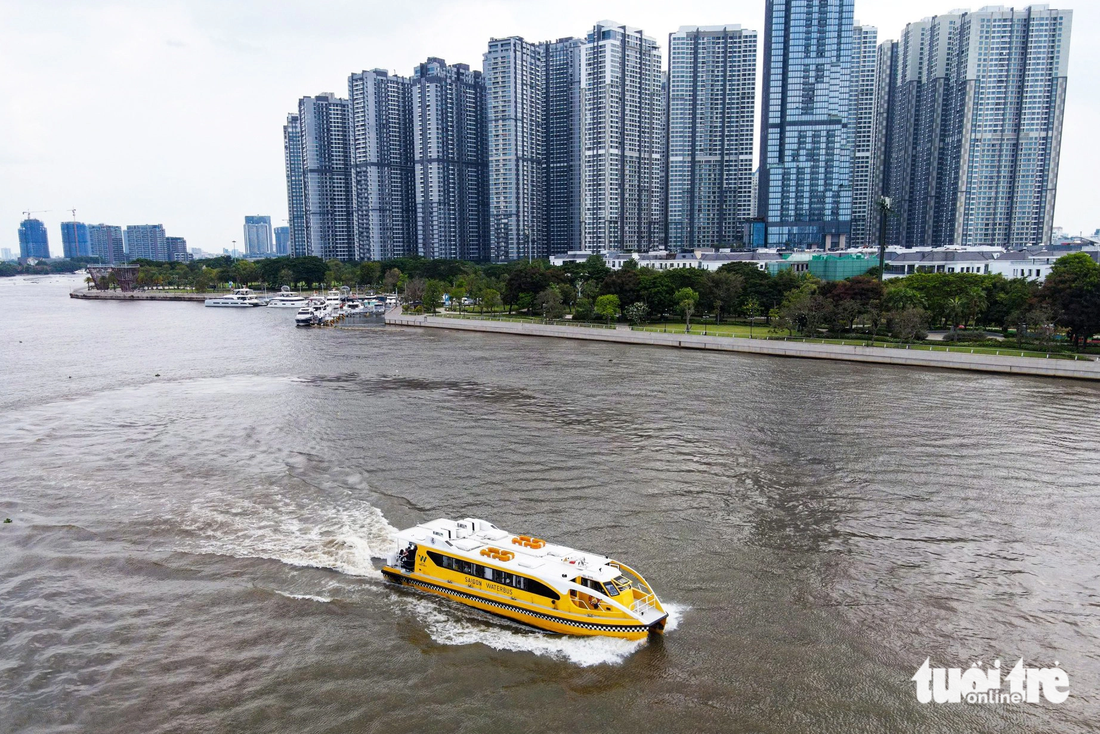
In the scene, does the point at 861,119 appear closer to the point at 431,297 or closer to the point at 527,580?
the point at 431,297

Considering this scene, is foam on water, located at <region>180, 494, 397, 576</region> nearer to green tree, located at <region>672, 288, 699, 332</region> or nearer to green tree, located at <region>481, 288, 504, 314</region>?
green tree, located at <region>672, 288, 699, 332</region>

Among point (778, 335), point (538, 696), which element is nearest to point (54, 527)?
point (538, 696)

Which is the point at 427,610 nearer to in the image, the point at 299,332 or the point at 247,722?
the point at 247,722

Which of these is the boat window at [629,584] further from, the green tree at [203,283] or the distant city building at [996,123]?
the green tree at [203,283]

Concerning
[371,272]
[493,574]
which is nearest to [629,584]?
[493,574]

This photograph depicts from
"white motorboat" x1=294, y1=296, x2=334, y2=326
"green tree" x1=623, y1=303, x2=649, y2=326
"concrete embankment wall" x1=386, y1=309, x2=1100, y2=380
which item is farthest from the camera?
"white motorboat" x1=294, y1=296, x2=334, y2=326

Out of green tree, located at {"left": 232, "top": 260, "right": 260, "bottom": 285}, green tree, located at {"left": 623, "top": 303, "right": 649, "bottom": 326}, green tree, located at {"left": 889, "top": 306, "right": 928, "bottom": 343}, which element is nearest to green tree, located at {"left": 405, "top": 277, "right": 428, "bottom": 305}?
green tree, located at {"left": 623, "top": 303, "right": 649, "bottom": 326}

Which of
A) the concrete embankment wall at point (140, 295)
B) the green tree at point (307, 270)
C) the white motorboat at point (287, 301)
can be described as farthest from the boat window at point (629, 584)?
the concrete embankment wall at point (140, 295)
